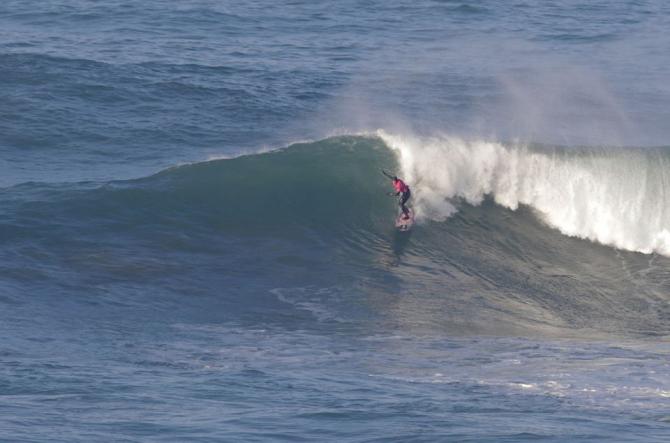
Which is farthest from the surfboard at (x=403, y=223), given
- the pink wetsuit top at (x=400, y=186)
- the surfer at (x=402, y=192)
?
the pink wetsuit top at (x=400, y=186)

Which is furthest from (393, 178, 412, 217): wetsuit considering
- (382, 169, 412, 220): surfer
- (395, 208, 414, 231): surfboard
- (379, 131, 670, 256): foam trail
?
(379, 131, 670, 256): foam trail

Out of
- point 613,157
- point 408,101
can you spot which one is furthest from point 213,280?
point 408,101

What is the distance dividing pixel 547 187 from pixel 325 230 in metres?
5.08

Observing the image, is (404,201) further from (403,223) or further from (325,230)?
(325,230)

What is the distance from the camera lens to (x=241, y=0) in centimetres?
4578

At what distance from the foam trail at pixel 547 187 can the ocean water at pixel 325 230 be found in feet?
0.16

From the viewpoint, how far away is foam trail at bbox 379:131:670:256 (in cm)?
2455

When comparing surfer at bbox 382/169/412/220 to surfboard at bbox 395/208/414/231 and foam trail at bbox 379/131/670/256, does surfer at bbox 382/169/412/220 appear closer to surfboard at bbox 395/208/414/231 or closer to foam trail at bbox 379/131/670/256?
surfboard at bbox 395/208/414/231

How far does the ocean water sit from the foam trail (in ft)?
0.16

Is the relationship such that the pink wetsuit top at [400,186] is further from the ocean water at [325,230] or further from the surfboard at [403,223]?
the ocean water at [325,230]

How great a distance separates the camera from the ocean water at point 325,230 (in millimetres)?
14109

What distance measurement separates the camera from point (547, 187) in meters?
25.3

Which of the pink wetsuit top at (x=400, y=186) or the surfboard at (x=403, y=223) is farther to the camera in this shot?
the surfboard at (x=403, y=223)

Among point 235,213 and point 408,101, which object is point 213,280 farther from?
point 408,101
